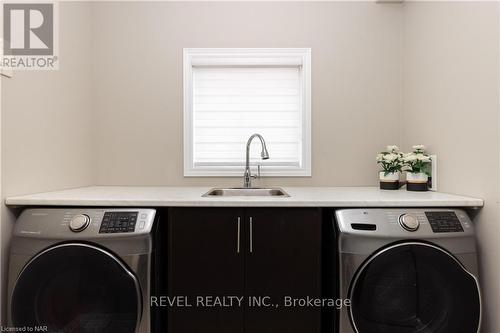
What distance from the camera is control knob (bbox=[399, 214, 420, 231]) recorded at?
1.32 meters

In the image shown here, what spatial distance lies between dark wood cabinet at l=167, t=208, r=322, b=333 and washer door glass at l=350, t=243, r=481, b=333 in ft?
0.73

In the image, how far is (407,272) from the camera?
1347 millimetres

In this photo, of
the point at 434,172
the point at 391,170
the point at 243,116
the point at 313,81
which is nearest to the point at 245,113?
the point at 243,116

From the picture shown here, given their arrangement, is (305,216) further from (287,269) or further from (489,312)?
(489,312)

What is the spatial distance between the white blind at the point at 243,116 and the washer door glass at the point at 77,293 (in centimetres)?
106

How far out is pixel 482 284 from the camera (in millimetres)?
1412

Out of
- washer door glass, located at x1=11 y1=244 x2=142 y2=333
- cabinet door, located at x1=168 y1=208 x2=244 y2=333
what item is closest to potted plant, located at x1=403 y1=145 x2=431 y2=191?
cabinet door, located at x1=168 y1=208 x2=244 y2=333

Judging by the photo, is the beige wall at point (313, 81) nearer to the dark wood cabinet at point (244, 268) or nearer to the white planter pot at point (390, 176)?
the white planter pot at point (390, 176)

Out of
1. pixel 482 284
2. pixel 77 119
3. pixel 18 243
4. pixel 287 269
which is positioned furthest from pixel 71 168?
pixel 482 284

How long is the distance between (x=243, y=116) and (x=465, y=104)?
53.9 inches

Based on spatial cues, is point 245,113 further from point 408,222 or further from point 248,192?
point 408,222

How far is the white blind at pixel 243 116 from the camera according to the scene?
2188 mm

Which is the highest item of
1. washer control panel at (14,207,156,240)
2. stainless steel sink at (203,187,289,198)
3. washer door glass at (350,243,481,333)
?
stainless steel sink at (203,187,289,198)

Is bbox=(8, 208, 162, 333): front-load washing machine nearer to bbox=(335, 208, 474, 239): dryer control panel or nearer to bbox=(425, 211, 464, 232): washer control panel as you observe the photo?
bbox=(335, 208, 474, 239): dryer control panel
